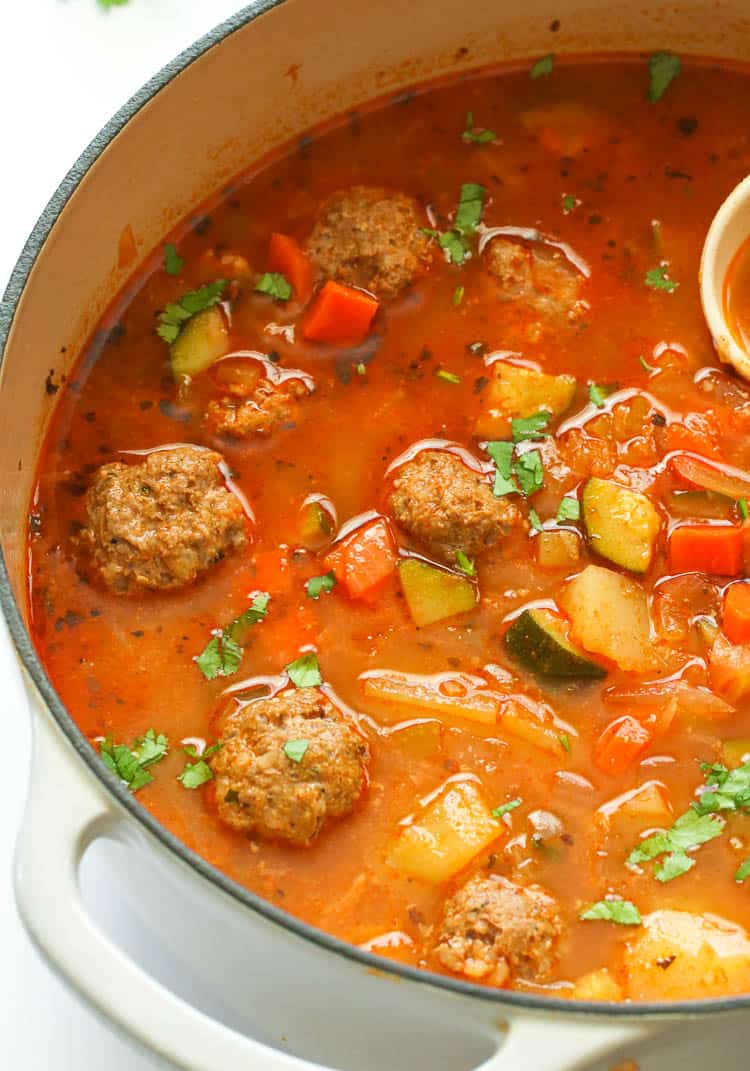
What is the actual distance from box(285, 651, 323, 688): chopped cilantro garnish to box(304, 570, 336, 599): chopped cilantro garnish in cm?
17

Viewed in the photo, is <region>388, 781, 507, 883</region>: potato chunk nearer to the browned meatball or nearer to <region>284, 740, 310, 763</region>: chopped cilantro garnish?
<region>284, 740, 310, 763</region>: chopped cilantro garnish

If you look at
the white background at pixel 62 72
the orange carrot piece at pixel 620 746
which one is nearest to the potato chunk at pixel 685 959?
the orange carrot piece at pixel 620 746

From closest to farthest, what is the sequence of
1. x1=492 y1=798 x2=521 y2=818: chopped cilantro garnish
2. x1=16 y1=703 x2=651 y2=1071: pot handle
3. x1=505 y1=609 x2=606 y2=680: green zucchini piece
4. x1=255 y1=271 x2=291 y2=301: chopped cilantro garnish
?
1. x1=16 y1=703 x2=651 y2=1071: pot handle
2. x1=492 y1=798 x2=521 y2=818: chopped cilantro garnish
3. x1=505 y1=609 x2=606 y2=680: green zucchini piece
4. x1=255 y1=271 x2=291 y2=301: chopped cilantro garnish

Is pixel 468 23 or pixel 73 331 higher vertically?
pixel 468 23

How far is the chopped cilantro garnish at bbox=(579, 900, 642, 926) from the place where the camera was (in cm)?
363

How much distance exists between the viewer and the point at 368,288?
13.7 feet

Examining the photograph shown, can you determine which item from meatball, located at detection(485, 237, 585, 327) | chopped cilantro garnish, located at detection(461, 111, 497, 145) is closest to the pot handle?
meatball, located at detection(485, 237, 585, 327)

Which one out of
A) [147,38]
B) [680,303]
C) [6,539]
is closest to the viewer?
[6,539]

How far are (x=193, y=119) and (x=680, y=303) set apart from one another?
1.54m

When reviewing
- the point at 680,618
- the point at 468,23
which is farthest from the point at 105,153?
the point at 680,618

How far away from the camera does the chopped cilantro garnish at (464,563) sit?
391 centimetres

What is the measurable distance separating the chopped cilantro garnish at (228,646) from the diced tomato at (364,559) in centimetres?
22

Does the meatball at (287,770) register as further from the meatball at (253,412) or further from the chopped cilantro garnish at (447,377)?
the chopped cilantro garnish at (447,377)

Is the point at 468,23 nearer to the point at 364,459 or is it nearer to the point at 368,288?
the point at 368,288
